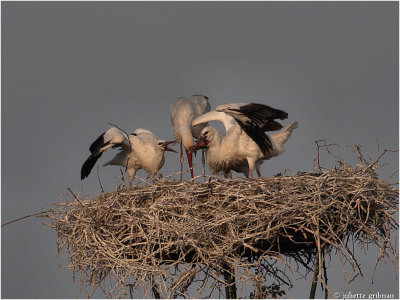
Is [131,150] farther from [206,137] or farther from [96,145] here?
[206,137]

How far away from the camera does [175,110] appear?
8.92m

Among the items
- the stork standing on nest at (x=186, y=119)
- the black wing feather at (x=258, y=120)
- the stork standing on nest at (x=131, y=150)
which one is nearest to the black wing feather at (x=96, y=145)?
the stork standing on nest at (x=131, y=150)

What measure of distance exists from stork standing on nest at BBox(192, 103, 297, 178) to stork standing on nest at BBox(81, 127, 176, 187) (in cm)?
59

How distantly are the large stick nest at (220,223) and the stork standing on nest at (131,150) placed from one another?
1.53m

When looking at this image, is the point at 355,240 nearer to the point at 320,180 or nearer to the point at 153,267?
the point at 320,180

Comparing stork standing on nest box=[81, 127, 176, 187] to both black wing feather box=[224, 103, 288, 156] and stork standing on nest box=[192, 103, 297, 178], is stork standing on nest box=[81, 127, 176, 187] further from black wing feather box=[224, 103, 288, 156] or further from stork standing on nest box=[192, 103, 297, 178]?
black wing feather box=[224, 103, 288, 156]

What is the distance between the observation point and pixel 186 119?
28.7 ft

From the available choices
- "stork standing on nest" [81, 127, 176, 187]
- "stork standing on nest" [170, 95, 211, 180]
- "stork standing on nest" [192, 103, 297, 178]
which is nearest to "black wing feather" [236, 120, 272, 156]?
"stork standing on nest" [192, 103, 297, 178]

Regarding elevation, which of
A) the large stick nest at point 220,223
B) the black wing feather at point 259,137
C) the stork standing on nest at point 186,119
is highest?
the stork standing on nest at point 186,119

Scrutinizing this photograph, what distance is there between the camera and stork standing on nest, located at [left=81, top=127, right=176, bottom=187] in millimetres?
8266

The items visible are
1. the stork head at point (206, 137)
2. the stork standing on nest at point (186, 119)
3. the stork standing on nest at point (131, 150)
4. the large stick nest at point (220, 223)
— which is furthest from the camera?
the stork standing on nest at point (186, 119)

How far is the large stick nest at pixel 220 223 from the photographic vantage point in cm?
627

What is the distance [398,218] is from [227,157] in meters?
1.89

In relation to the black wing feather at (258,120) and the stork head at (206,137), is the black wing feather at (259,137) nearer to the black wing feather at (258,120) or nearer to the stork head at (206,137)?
the black wing feather at (258,120)
